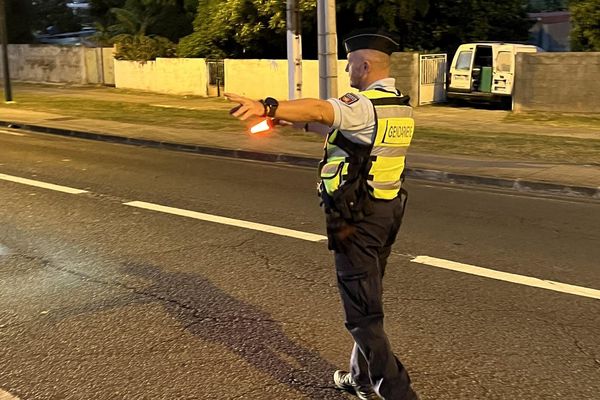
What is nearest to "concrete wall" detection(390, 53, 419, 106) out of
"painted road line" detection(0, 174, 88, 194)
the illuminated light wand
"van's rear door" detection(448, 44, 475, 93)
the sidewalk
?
"van's rear door" detection(448, 44, 475, 93)

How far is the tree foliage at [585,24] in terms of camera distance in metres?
19.1

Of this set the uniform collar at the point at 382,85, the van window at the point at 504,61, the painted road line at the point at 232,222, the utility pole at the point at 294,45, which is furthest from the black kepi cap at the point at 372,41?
the van window at the point at 504,61

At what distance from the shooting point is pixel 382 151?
312cm

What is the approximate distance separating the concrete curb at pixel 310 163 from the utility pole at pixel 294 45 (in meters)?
3.01

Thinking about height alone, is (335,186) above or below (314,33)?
below

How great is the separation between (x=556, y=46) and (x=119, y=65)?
2071 cm

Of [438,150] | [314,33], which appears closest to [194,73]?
[314,33]

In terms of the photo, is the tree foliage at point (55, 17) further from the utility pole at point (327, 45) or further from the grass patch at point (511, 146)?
the grass patch at point (511, 146)

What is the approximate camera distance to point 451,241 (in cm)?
673

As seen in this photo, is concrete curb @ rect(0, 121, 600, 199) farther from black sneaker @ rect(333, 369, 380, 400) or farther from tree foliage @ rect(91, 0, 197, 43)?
tree foliage @ rect(91, 0, 197, 43)

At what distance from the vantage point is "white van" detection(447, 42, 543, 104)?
20.3 meters

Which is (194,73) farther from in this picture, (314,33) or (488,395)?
(488,395)

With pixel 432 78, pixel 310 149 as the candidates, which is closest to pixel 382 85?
pixel 310 149

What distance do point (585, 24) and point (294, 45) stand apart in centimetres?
929
